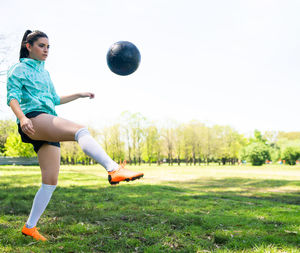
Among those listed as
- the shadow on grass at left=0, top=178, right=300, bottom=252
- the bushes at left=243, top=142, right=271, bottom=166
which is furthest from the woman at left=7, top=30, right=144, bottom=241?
the bushes at left=243, top=142, right=271, bottom=166

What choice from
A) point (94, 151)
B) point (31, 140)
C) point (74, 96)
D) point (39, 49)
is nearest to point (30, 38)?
point (39, 49)

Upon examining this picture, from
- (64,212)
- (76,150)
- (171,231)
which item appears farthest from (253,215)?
(76,150)

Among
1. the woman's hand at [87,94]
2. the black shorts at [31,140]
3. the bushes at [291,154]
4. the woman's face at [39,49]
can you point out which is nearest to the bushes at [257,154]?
the bushes at [291,154]

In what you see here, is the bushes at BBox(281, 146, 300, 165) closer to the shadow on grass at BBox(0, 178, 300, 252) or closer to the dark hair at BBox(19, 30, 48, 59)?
the shadow on grass at BBox(0, 178, 300, 252)

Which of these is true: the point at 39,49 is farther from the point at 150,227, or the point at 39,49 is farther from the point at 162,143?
the point at 162,143

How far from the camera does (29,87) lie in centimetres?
299

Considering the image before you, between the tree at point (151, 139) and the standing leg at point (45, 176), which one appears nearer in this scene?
the standing leg at point (45, 176)

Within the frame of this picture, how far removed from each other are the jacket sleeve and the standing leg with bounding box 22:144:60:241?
79cm

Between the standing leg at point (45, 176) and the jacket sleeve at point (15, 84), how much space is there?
31.2 inches

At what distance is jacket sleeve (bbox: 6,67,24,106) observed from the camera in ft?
9.13

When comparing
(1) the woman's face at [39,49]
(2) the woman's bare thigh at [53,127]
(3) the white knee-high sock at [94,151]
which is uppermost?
(1) the woman's face at [39,49]

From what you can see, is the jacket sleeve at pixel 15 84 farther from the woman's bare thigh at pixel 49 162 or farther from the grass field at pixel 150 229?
the grass field at pixel 150 229

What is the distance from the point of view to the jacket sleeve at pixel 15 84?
9.13 ft

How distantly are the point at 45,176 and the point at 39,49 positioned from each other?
1765 mm
